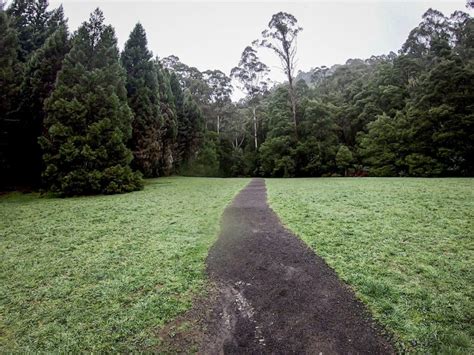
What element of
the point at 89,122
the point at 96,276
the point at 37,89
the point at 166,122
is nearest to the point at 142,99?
the point at 166,122

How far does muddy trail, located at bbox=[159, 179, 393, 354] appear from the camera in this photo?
9.39 feet

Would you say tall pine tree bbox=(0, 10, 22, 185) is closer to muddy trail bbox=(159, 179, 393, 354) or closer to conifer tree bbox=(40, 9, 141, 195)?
conifer tree bbox=(40, 9, 141, 195)

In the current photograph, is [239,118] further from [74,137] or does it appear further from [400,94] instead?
[74,137]

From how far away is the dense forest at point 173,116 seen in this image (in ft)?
42.9

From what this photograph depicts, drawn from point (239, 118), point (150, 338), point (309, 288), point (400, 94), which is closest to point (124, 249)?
point (150, 338)

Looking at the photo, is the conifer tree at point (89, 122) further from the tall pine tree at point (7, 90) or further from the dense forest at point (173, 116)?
the tall pine tree at point (7, 90)

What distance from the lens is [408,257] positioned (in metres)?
4.58

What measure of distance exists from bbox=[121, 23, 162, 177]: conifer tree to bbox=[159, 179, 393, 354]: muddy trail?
52.4ft

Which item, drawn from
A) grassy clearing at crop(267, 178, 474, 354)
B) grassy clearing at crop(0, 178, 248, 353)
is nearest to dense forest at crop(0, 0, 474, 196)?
grassy clearing at crop(0, 178, 248, 353)

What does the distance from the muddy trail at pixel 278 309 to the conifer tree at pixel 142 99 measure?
1596 cm

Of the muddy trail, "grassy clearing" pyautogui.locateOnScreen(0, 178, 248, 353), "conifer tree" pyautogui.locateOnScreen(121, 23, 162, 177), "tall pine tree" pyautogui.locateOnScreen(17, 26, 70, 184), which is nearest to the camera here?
the muddy trail

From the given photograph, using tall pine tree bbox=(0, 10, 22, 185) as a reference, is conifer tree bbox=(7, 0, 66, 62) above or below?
above

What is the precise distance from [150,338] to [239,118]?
42.0m

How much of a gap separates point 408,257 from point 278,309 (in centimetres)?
268
